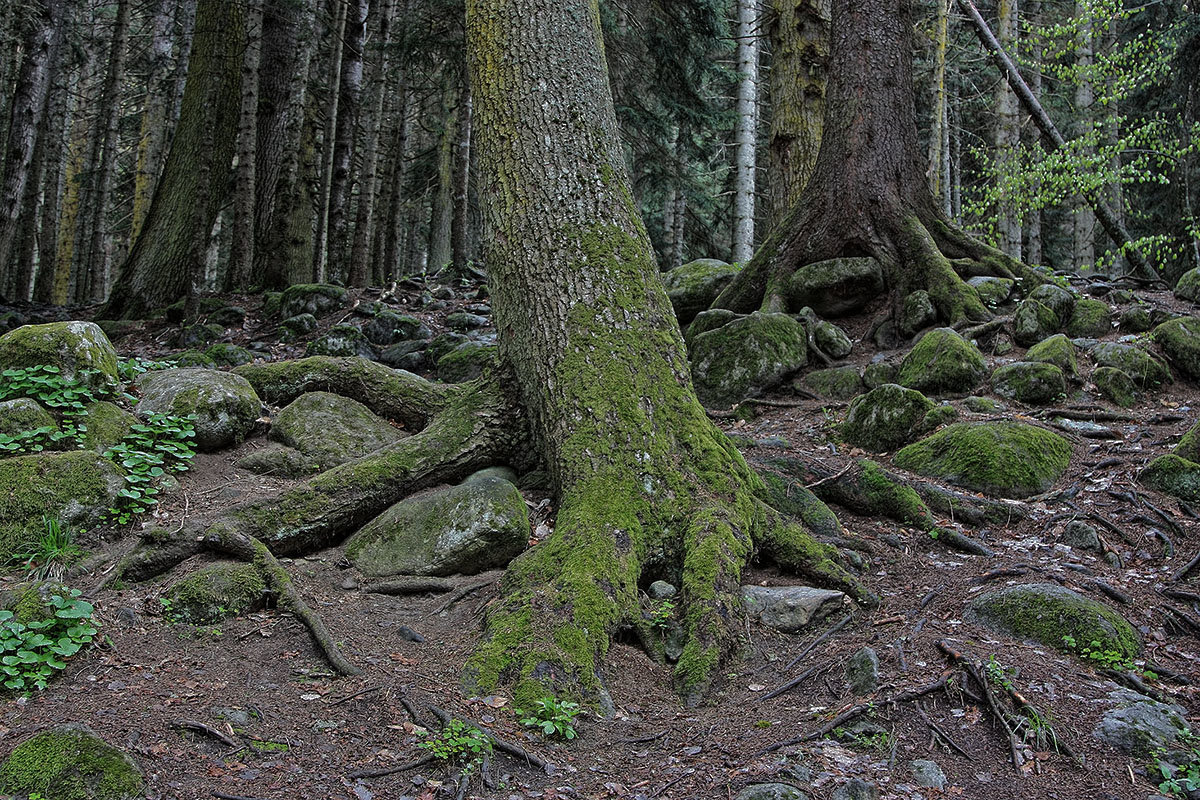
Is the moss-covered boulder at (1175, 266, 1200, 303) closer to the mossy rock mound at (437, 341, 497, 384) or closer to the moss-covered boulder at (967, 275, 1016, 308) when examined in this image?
the moss-covered boulder at (967, 275, 1016, 308)

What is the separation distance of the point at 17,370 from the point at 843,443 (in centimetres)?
579

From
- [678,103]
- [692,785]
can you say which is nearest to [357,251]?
[678,103]

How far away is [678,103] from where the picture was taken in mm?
14508

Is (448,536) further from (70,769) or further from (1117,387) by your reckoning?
(1117,387)

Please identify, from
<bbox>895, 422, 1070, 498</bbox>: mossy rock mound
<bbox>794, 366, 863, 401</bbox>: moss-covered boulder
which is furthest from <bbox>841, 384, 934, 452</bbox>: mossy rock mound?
<bbox>794, 366, 863, 401</bbox>: moss-covered boulder

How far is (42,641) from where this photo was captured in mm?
3014

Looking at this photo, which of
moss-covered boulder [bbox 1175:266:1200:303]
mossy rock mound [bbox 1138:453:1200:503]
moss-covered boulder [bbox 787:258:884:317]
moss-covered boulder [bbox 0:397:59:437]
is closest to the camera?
moss-covered boulder [bbox 0:397:59:437]

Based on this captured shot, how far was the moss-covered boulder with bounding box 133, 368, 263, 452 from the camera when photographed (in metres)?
5.07

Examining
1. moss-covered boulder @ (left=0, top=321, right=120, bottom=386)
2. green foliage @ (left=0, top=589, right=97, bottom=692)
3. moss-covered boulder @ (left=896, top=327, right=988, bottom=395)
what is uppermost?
moss-covered boulder @ (left=896, top=327, right=988, bottom=395)

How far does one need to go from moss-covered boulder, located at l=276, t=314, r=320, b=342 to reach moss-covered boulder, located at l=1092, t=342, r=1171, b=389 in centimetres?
880

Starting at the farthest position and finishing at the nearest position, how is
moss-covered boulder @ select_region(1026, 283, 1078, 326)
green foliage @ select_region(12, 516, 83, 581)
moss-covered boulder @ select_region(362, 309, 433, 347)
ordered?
moss-covered boulder @ select_region(362, 309, 433, 347), moss-covered boulder @ select_region(1026, 283, 1078, 326), green foliage @ select_region(12, 516, 83, 581)

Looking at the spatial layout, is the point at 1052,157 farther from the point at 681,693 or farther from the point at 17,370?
the point at 17,370

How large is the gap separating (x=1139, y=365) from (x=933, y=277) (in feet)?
6.51

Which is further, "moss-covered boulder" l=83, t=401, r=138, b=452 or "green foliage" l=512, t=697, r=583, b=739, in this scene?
"moss-covered boulder" l=83, t=401, r=138, b=452
